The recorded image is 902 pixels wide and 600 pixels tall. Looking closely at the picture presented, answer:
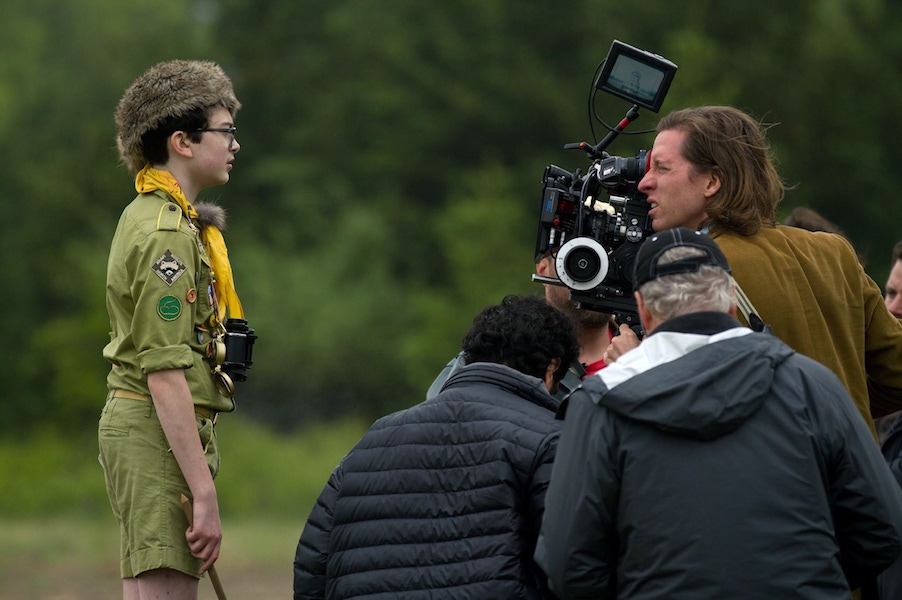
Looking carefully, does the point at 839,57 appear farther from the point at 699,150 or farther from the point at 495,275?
the point at 699,150

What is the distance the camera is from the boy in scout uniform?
3238 millimetres

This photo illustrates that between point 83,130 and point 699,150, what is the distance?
76.7 ft

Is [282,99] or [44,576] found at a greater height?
[282,99]

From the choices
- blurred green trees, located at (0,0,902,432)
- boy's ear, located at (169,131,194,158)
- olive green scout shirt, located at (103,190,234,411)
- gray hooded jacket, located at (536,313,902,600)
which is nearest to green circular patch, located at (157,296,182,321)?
olive green scout shirt, located at (103,190,234,411)

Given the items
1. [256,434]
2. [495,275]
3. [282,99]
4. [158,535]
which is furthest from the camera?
[282,99]

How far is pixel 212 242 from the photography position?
3506mm

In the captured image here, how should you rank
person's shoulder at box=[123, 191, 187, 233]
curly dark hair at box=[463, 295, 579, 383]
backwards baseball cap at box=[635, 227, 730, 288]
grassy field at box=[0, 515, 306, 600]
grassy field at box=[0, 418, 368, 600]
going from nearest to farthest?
backwards baseball cap at box=[635, 227, 730, 288] < curly dark hair at box=[463, 295, 579, 383] < person's shoulder at box=[123, 191, 187, 233] < grassy field at box=[0, 515, 306, 600] < grassy field at box=[0, 418, 368, 600]

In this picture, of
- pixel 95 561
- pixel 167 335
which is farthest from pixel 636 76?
pixel 95 561

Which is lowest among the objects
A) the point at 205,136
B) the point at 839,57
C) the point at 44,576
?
the point at 44,576

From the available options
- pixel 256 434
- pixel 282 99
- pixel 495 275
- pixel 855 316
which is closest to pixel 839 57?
pixel 495 275

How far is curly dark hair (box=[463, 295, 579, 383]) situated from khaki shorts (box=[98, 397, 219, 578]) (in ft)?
2.68

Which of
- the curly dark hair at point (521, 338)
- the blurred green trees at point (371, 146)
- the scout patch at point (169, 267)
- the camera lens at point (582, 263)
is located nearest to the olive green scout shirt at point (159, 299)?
the scout patch at point (169, 267)

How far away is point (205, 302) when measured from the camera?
341cm

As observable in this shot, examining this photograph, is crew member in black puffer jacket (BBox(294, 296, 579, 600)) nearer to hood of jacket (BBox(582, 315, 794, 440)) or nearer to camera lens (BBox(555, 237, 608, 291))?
camera lens (BBox(555, 237, 608, 291))
